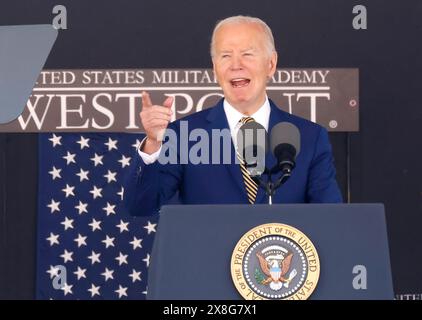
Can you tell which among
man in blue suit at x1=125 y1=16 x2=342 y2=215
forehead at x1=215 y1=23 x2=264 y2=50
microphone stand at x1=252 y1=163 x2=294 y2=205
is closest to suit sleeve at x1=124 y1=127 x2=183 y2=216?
man in blue suit at x1=125 y1=16 x2=342 y2=215

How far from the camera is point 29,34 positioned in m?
6.95

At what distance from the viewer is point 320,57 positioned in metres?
7.02

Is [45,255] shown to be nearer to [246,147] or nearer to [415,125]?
[415,125]

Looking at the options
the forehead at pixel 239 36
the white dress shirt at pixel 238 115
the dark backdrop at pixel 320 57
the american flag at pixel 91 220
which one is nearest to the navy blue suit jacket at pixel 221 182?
the white dress shirt at pixel 238 115

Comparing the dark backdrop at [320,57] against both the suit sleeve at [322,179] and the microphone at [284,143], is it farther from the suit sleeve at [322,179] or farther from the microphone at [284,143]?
the microphone at [284,143]

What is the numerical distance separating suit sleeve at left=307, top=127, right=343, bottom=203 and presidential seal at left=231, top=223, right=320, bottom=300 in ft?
2.64

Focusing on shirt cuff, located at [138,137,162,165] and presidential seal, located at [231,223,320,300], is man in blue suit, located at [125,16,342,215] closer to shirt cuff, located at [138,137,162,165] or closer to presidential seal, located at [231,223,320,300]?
shirt cuff, located at [138,137,162,165]

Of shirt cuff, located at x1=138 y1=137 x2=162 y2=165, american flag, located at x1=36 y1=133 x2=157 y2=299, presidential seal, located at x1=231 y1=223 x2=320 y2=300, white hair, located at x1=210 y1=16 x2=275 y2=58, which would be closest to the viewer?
presidential seal, located at x1=231 y1=223 x2=320 y2=300

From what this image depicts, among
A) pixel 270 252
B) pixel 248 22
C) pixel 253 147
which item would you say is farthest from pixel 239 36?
pixel 270 252

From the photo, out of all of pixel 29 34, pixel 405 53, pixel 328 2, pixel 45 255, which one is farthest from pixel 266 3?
pixel 45 255

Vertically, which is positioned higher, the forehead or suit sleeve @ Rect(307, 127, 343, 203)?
the forehead

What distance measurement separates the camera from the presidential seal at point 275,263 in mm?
3588

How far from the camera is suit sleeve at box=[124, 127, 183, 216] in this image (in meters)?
4.41

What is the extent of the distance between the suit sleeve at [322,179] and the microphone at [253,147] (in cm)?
64
